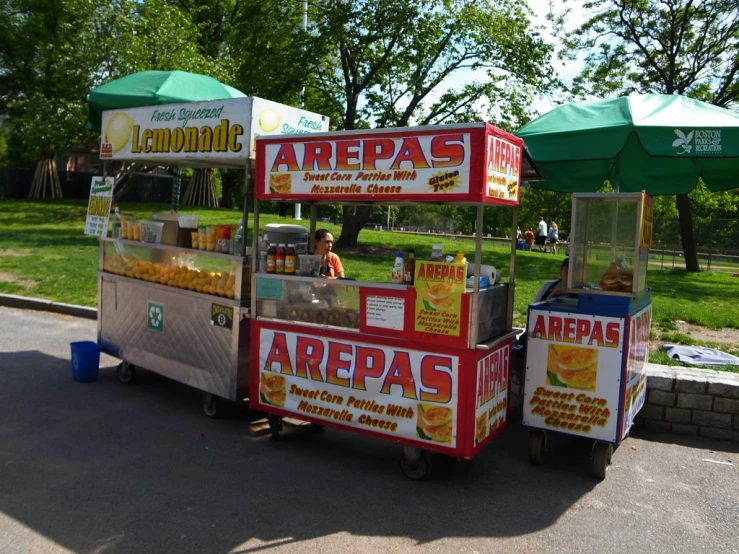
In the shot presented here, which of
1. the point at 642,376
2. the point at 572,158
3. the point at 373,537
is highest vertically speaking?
the point at 572,158

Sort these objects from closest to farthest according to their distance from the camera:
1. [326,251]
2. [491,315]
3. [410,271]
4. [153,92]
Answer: [410,271] → [491,315] → [326,251] → [153,92]

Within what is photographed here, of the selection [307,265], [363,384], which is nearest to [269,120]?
[307,265]

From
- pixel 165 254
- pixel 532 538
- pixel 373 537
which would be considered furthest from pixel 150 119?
pixel 532 538

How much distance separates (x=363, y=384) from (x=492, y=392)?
99 cm

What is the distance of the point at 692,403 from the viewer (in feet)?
18.3

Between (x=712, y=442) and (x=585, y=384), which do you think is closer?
(x=585, y=384)

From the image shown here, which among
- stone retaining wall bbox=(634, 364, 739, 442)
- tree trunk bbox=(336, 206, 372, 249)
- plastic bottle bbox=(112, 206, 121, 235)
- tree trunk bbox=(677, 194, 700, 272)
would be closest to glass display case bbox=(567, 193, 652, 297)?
stone retaining wall bbox=(634, 364, 739, 442)

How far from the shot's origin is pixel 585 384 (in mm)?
4738

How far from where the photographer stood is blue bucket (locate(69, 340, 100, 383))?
662 cm

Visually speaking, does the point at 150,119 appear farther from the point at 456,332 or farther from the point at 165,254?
the point at 456,332

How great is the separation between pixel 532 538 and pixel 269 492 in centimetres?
175

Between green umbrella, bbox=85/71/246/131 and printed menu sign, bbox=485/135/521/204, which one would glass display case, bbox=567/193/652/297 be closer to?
printed menu sign, bbox=485/135/521/204

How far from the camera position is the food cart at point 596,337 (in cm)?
465

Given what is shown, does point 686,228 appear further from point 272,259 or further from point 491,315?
point 272,259
